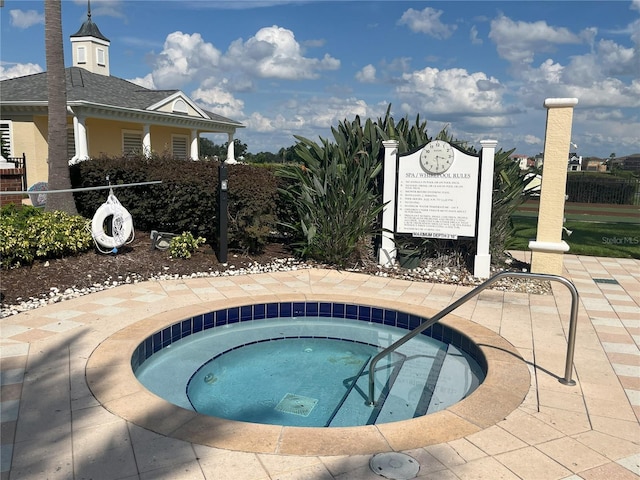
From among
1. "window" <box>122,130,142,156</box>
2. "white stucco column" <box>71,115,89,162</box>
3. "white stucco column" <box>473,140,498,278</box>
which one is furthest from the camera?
"window" <box>122,130,142,156</box>

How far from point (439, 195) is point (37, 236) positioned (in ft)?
20.3

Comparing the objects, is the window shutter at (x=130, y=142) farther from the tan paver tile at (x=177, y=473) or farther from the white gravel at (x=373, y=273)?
the tan paver tile at (x=177, y=473)

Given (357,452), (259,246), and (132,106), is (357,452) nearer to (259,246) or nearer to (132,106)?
(259,246)

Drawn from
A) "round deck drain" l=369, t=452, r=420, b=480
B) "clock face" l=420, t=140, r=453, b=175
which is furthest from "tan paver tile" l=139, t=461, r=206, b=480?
"clock face" l=420, t=140, r=453, b=175

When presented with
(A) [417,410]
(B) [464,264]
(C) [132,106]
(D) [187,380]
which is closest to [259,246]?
(B) [464,264]

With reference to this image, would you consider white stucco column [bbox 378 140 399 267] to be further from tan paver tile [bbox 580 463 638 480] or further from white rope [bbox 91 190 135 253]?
tan paver tile [bbox 580 463 638 480]

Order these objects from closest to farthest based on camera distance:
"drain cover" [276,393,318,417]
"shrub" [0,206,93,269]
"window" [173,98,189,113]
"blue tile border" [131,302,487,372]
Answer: "drain cover" [276,393,318,417] → "blue tile border" [131,302,487,372] → "shrub" [0,206,93,269] → "window" [173,98,189,113]

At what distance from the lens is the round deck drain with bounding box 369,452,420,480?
8.79 ft

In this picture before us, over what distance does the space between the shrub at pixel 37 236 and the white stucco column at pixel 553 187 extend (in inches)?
284

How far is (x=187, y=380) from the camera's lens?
451 centimetres

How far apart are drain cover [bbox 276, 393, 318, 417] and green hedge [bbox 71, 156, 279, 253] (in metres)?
4.19

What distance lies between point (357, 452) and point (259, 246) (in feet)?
19.8

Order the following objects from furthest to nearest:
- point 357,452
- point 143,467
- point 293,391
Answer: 1. point 293,391
2. point 357,452
3. point 143,467

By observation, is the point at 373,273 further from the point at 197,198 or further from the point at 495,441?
the point at 495,441
